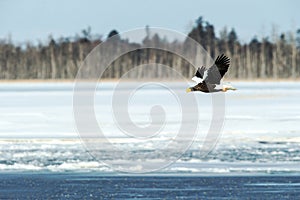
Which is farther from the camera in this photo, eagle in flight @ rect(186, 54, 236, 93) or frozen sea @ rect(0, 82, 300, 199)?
eagle in flight @ rect(186, 54, 236, 93)

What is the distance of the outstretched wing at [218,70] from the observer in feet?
32.5

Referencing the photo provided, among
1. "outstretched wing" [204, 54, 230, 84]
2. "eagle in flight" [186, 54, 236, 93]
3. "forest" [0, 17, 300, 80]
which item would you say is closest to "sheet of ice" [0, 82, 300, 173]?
"eagle in flight" [186, 54, 236, 93]

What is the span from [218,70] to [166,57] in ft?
160

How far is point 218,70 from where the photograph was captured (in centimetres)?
991

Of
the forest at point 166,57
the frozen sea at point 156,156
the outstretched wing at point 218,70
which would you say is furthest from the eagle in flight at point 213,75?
the forest at point 166,57

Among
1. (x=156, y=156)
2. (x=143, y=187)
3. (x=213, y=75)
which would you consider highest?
(x=213, y=75)

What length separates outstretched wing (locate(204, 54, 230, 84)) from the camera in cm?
991

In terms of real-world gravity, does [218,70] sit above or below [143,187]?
above

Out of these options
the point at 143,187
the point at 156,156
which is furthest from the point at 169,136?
the point at 143,187

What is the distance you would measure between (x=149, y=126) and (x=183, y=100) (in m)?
7.83

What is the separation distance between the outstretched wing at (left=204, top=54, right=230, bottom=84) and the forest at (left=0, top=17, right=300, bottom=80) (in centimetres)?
4306

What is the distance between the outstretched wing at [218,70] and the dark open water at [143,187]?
3.73 feet

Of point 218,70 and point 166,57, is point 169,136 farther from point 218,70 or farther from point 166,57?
point 166,57

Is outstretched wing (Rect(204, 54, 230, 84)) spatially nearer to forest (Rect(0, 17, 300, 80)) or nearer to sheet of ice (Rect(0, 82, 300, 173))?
sheet of ice (Rect(0, 82, 300, 173))
